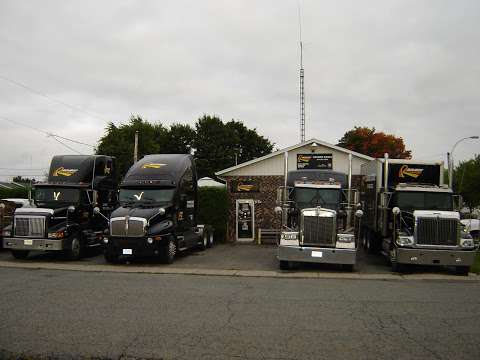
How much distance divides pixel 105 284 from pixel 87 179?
8.28 metres

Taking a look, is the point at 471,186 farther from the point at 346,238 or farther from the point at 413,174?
the point at 346,238

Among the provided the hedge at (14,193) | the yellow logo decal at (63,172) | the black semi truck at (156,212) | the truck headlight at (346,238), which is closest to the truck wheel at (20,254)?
the yellow logo decal at (63,172)

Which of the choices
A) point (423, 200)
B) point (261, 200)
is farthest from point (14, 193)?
point (423, 200)

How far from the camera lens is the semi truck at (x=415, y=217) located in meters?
14.4

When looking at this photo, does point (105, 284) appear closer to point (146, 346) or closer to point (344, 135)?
point (146, 346)

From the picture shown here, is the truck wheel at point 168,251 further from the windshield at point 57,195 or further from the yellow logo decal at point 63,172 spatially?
the yellow logo decal at point 63,172

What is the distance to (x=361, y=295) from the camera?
10.5 m

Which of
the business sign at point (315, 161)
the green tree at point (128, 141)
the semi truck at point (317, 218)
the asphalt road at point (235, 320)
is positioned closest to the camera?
the asphalt road at point (235, 320)

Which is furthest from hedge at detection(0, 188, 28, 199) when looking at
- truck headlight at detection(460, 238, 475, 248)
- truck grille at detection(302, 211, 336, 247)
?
truck headlight at detection(460, 238, 475, 248)

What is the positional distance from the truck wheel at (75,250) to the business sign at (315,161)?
11.6 metres

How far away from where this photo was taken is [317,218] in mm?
14844

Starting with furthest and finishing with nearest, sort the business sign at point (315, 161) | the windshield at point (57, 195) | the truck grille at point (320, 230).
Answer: the business sign at point (315, 161) < the windshield at point (57, 195) < the truck grille at point (320, 230)

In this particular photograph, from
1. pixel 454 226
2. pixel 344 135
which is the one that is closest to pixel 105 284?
pixel 454 226

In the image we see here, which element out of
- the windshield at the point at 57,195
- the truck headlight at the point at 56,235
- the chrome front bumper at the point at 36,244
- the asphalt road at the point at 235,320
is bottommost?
the asphalt road at the point at 235,320
